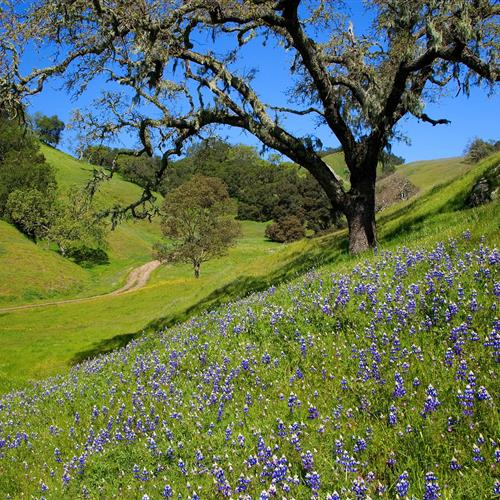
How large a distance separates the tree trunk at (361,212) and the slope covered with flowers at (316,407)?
504 cm

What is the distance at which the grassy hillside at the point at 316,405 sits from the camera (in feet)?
13.9

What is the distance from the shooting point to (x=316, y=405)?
5648 millimetres

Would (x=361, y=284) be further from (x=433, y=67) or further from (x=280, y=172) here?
(x=280, y=172)

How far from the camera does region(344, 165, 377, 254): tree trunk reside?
48.8 feet

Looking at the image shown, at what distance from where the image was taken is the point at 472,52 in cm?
1345

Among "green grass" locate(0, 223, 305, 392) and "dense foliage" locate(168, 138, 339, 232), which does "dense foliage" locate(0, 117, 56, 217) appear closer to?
"dense foliage" locate(168, 138, 339, 232)

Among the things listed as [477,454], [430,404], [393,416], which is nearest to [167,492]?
[393,416]

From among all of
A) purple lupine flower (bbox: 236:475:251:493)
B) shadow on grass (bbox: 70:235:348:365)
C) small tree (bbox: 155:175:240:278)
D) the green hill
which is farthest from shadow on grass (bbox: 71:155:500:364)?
the green hill

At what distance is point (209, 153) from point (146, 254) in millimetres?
92610

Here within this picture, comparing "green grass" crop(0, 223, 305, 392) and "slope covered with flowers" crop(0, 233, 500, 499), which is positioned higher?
"slope covered with flowers" crop(0, 233, 500, 499)

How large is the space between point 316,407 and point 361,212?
33.9 feet

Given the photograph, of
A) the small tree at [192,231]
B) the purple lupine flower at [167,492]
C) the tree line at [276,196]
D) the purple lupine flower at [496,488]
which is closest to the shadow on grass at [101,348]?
the purple lupine flower at [167,492]

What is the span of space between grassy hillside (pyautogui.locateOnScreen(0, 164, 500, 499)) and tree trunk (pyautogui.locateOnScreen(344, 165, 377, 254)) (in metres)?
4.54

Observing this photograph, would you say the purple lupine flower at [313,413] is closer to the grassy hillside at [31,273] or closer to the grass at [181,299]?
the grass at [181,299]
